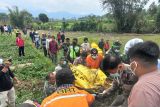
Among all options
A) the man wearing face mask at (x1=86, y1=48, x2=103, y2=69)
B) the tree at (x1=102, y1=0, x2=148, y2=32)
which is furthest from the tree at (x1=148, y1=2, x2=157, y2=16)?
the man wearing face mask at (x1=86, y1=48, x2=103, y2=69)

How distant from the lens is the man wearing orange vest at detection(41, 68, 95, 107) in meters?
4.29

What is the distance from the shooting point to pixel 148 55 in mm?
3289

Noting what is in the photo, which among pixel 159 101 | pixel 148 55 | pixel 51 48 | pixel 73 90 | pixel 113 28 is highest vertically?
pixel 148 55

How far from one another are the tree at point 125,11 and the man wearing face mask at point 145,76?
182ft

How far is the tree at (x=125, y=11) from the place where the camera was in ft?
192

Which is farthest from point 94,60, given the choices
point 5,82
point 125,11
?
point 125,11

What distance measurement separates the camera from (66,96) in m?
4.32

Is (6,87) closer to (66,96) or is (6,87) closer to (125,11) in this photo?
(66,96)

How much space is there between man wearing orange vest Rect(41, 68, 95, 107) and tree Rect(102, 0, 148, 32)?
178 ft

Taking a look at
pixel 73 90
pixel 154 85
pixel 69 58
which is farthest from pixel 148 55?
pixel 69 58

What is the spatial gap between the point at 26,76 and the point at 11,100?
5370 millimetres

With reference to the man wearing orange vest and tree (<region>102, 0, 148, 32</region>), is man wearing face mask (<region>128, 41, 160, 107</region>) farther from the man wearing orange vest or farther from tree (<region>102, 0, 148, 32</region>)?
tree (<region>102, 0, 148, 32</region>)

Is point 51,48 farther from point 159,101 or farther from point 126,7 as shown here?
point 126,7

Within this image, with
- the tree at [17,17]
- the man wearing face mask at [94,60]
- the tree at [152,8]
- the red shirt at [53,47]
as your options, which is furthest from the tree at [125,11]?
the man wearing face mask at [94,60]
